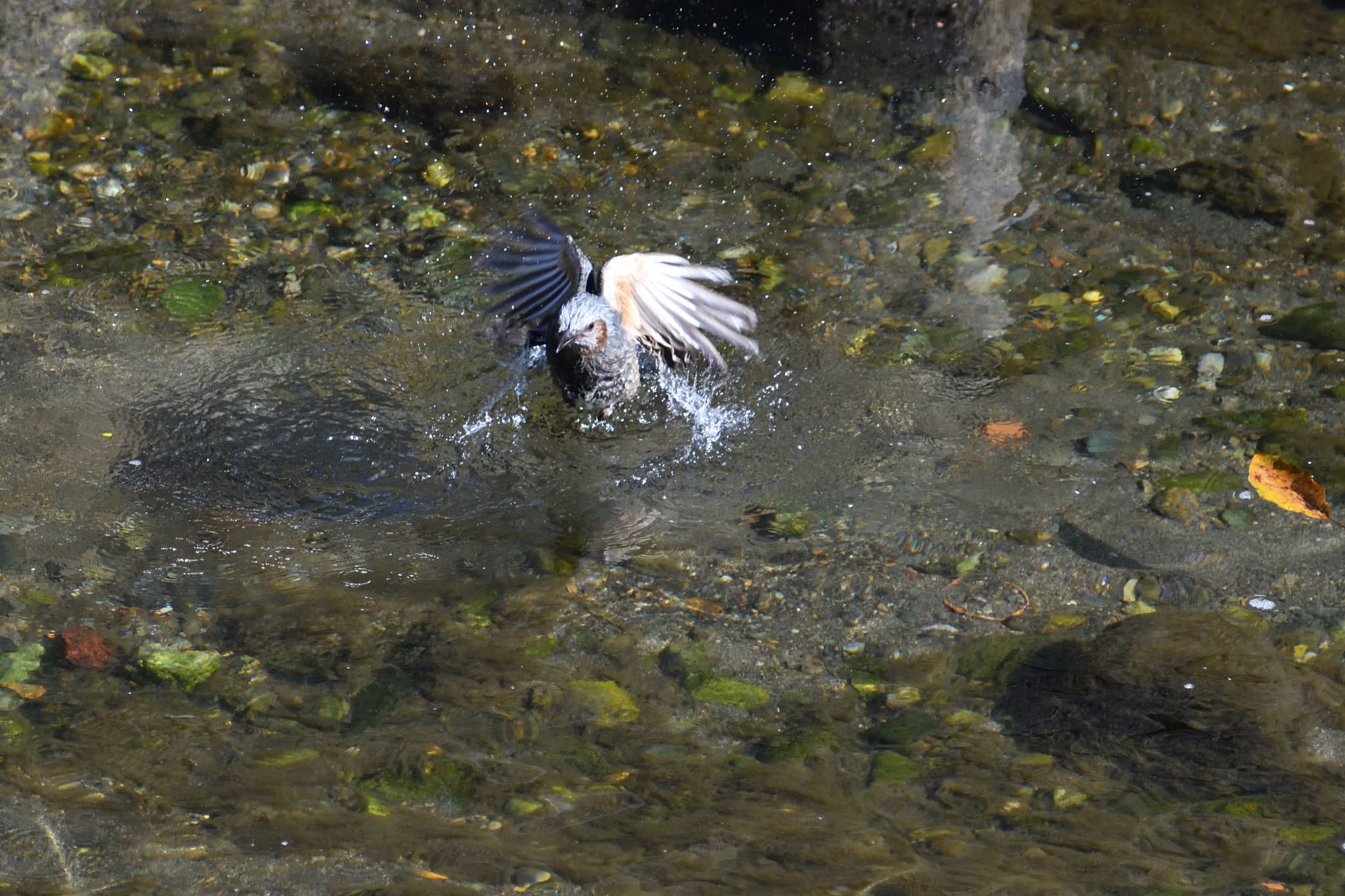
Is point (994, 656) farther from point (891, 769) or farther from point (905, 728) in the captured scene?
point (891, 769)

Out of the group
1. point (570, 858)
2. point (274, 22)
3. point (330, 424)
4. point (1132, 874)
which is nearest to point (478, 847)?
point (570, 858)

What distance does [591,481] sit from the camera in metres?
4.93

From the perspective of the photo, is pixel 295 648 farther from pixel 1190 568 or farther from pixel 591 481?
pixel 1190 568

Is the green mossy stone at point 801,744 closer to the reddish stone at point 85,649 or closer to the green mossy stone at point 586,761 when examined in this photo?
the green mossy stone at point 586,761

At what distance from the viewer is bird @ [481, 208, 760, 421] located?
482 centimetres

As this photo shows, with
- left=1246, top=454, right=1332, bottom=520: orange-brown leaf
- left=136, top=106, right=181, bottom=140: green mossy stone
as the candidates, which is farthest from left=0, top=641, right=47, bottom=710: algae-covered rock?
left=1246, top=454, right=1332, bottom=520: orange-brown leaf

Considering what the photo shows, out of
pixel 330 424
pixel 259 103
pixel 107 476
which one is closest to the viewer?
pixel 107 476

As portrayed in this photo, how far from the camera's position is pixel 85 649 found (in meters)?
3.90

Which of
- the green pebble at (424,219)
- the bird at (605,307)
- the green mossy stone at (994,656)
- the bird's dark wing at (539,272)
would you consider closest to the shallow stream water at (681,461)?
the green mossy stone at (994,656)

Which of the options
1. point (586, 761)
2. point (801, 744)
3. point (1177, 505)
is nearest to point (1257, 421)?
point (1177, 505)

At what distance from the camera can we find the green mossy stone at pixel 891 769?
11.3 feet

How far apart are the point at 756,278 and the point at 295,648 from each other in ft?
9.90

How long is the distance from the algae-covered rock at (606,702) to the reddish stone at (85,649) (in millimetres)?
1556

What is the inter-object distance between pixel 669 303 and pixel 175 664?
7.93 ft
